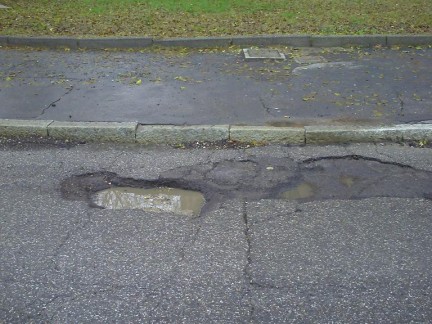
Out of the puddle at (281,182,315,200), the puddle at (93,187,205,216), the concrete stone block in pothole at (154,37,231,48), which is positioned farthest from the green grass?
the puddle at (281,182,315,200)

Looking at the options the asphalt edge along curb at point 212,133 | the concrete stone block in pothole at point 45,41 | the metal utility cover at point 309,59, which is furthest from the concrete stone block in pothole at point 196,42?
the asphalt edge along curb at point 212,133

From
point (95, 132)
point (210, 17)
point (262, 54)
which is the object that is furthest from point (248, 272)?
point (210, 17)

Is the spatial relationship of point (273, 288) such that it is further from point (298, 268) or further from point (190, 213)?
point (190, 213)

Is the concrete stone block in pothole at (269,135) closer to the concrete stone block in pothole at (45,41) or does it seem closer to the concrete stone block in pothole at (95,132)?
the concrete stone block in pothole at (95,132)

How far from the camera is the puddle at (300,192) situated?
5.22 m

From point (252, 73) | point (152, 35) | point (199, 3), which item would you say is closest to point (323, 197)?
point (252, 73)

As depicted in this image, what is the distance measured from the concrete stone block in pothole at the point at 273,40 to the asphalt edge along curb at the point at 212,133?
167 inches

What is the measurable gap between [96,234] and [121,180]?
1108 millimetres

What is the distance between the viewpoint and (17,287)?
393cm

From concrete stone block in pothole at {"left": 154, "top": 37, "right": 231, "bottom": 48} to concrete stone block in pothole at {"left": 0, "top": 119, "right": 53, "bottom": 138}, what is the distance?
4237 millimetres

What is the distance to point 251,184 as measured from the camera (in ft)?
18.0

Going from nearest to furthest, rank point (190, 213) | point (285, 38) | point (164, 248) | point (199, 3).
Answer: point (164, 248) < point (190, 213) < point (285, 38) < point (199, 3)

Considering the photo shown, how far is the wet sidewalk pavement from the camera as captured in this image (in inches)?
283

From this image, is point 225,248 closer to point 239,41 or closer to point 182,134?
point 182,134
